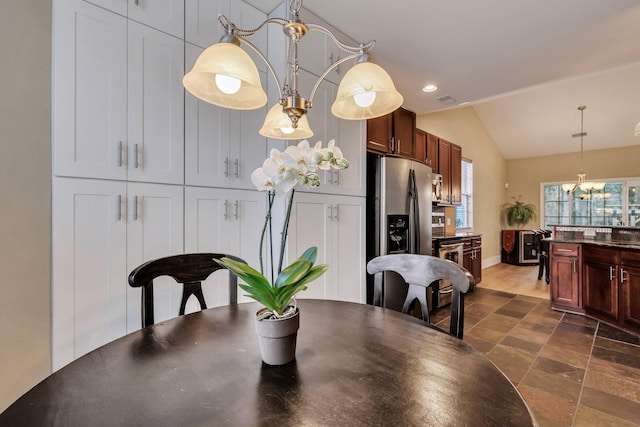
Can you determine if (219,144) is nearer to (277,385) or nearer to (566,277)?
(277,385)

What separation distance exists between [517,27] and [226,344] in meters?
2.97

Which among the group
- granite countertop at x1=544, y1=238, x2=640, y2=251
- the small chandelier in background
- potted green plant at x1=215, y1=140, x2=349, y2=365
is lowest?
granite countertop at x1=544, y1=238, x2=640, y2=251

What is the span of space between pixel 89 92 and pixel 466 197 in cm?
671

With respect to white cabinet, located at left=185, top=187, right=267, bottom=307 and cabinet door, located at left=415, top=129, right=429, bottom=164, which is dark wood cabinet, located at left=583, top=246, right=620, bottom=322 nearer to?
cabinet door, located at left=415, top=129, right=429, bottom=164

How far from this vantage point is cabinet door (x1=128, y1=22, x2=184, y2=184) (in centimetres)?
160

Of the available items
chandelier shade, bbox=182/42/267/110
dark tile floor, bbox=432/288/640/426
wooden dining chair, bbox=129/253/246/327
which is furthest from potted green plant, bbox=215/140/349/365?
dark tile floor, bbox=432/288/640/426

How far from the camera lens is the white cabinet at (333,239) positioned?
213cm

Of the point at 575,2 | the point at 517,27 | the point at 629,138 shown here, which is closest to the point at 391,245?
the point at 517,27

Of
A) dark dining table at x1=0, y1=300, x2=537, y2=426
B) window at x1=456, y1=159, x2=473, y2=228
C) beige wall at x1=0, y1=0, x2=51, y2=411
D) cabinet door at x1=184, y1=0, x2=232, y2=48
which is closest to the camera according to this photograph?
dark dining table at x1=0, y1=300, x2=537, y2=426

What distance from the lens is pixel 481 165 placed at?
7164mm

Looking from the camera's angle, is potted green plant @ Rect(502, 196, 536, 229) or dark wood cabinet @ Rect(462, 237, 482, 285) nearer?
dark wood cabinet @ Rect(462, 237, 482, 285)

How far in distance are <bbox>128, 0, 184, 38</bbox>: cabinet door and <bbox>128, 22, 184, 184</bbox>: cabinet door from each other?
4 cm

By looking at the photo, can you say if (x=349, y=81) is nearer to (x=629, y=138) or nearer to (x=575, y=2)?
(x=575, y=2)

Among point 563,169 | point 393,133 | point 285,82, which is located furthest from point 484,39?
point 563,169
